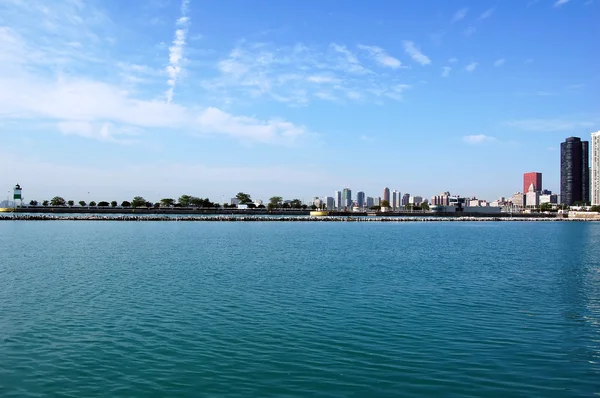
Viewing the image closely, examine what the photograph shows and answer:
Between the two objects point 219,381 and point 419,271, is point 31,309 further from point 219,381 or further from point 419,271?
point 419,271

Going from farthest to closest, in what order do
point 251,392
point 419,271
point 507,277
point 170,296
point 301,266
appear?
1. point 301,266
2. point 419,271
3. point 507,277
4. point 170,296
5. point 251,392

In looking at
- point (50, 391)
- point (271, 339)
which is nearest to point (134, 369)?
point (50, 391)

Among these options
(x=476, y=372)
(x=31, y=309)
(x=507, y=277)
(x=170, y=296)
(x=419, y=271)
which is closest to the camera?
(x=476, y=372)

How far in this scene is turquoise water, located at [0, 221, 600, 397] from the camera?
11859 mm

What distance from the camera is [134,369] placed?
12.8 meters

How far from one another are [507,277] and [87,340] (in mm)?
25423

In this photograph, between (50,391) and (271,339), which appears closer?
(50,391)

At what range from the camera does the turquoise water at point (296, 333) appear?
467 inches

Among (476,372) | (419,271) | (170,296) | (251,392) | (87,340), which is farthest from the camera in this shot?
(419,271)

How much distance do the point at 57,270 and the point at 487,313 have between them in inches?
1064

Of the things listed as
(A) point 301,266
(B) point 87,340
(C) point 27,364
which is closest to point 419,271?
(A) point 301,266

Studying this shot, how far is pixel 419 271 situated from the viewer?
33.0m

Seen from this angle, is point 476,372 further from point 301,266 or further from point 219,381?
point 301,266

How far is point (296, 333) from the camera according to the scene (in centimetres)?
1647
